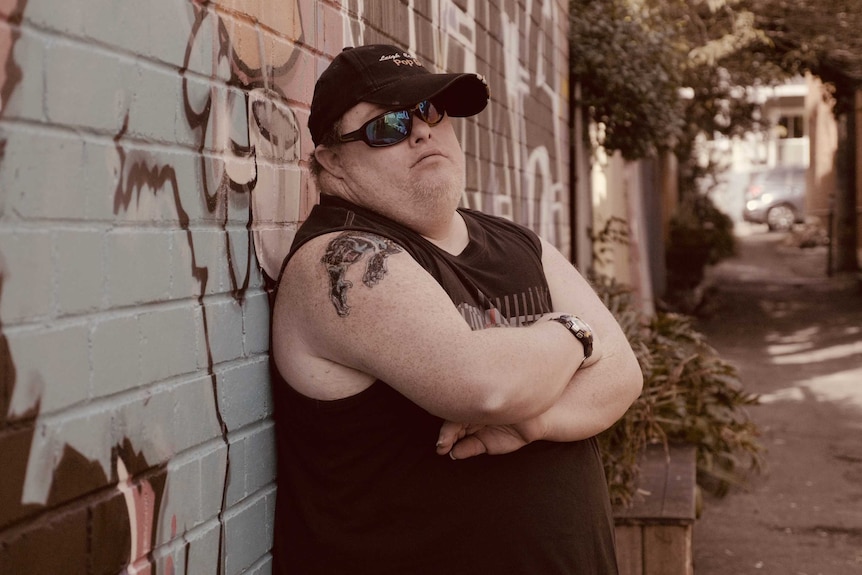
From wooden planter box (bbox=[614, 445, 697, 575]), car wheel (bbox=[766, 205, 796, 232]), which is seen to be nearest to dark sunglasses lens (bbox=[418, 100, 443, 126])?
wooden planter box (bbox=[614, 445, 697, 575])

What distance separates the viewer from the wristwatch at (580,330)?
2.34m

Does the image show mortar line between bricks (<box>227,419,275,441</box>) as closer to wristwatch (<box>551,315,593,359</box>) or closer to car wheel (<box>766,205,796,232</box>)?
wristwatch (<box>551,315,593,359</box>)

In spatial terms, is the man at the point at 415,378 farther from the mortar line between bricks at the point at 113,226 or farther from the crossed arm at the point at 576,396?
the mortar line between bricks at the point at 113,226

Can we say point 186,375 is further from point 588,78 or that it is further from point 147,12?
point 588,78

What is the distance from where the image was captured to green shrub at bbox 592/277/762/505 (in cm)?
536

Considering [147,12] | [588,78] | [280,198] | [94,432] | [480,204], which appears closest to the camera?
[94,432]

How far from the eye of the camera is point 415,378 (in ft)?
6.73

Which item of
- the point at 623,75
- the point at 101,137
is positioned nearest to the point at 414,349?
the point at 101,137

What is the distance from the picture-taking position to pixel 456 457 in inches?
88.3

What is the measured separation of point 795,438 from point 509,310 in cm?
591

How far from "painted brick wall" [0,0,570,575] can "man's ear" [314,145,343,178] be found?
0.13 m

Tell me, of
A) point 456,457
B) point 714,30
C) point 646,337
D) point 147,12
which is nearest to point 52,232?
point 147,12

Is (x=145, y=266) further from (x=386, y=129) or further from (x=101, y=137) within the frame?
(x=386, y=129)

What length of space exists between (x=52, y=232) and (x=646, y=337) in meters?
5.59
